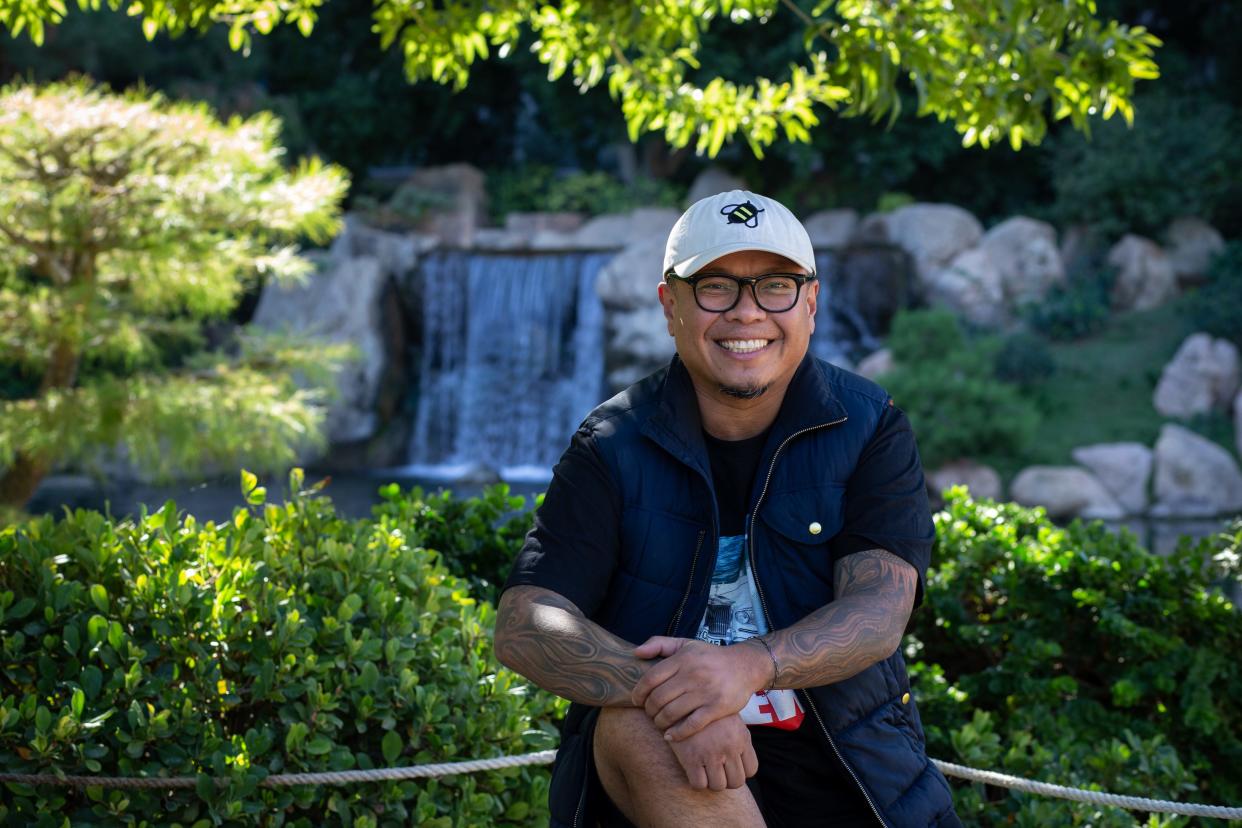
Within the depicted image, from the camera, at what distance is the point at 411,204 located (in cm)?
1841

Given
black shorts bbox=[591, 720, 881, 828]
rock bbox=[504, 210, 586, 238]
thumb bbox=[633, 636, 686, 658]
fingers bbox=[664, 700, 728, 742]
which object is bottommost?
A: black shorts bbox=[591, 720, 881, 828]

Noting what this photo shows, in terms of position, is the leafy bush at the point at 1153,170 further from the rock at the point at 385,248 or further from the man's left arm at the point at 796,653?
the man's left arm at the point at 796,653

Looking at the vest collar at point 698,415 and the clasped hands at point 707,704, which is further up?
the vest collar at point 698,415

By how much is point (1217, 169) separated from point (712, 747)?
695 inches

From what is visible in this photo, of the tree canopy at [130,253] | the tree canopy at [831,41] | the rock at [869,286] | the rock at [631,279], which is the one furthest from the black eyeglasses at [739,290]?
the rock at [869,286]

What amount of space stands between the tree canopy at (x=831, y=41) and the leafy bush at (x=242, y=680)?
1.67 metres

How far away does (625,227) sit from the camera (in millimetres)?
18297

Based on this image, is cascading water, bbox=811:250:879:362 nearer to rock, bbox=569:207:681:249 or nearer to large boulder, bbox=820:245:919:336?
large boulder, bbox=820:245:919:336

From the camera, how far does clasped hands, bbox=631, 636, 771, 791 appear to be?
1791 millimetres

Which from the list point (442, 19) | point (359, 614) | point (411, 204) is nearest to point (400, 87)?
point (411, 204)

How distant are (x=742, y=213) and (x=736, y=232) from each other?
1.4 inches

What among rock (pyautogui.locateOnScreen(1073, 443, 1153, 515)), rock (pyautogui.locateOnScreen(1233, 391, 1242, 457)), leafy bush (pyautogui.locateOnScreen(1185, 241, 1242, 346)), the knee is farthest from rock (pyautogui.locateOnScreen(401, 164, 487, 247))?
the knee

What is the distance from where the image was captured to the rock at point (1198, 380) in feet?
48.7

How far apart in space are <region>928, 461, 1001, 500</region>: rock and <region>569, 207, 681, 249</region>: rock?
241 inches
